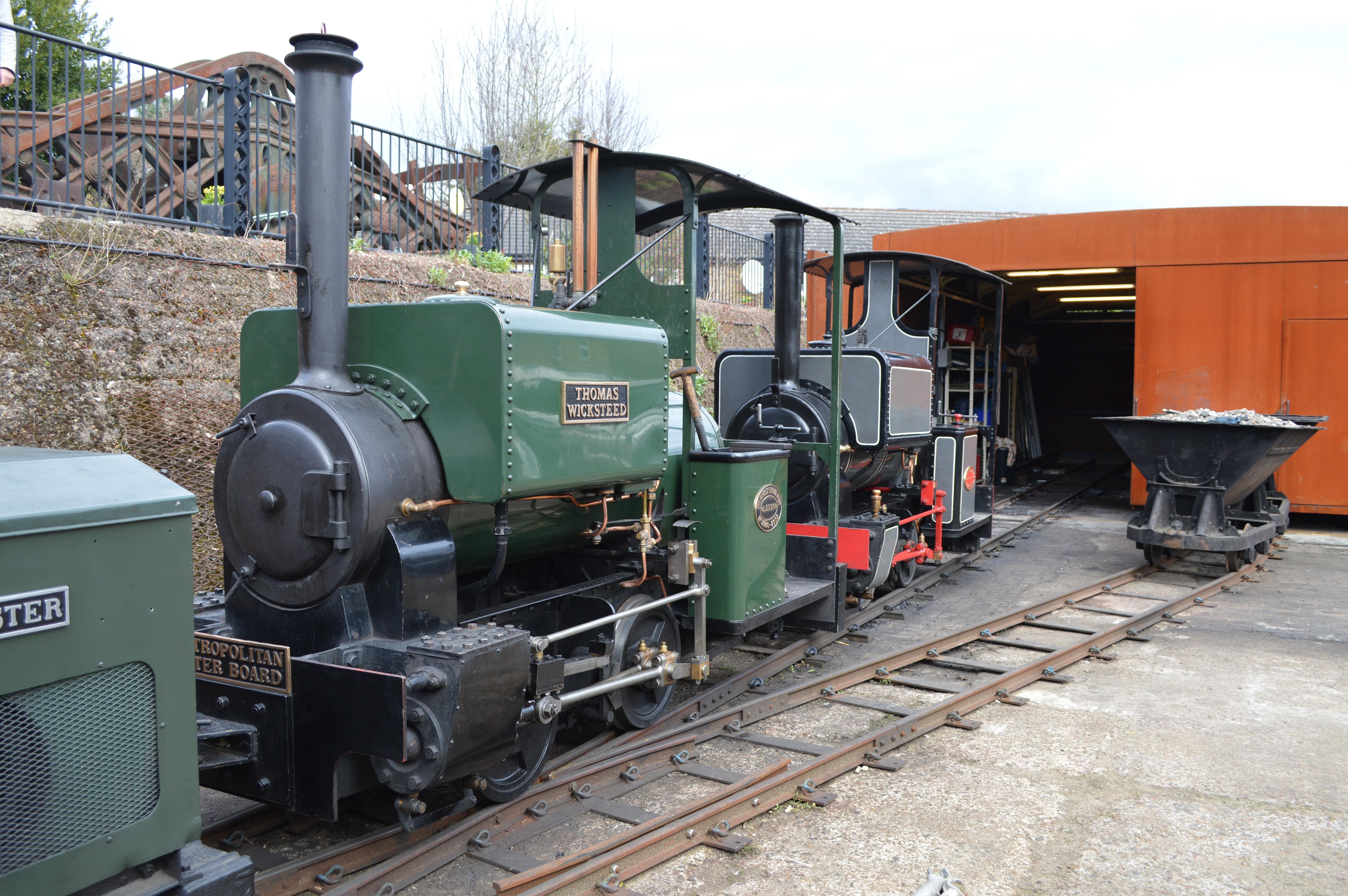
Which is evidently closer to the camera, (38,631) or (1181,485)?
(38,631)

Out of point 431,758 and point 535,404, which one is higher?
point 535,404

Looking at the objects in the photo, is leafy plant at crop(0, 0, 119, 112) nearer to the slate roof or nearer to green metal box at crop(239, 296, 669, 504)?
green metal box at crop(239, 296, 669, 504)

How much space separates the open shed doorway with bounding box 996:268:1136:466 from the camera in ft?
63.1

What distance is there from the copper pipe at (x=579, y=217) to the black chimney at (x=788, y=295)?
8.45 ft

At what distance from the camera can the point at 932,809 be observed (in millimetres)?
4074

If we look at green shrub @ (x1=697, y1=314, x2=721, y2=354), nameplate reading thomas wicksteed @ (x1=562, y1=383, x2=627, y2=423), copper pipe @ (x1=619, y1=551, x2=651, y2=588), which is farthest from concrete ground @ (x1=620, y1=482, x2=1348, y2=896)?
green shrub @ (x1=697, y1=314, x2=721, y2=354)

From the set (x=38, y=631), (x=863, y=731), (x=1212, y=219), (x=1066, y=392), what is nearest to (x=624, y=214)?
(x=863, y=731)

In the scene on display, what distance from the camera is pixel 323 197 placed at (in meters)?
3.44

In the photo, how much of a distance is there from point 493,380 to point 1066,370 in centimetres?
2388

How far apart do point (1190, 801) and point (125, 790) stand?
13.4 feet

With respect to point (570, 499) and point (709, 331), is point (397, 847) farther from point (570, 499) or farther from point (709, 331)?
point (709, 331)

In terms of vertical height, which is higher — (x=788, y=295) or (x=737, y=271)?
(x=737, y=271)

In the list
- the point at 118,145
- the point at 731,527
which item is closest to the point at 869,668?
the point at 731,527

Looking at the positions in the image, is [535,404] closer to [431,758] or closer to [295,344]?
[295,344]
